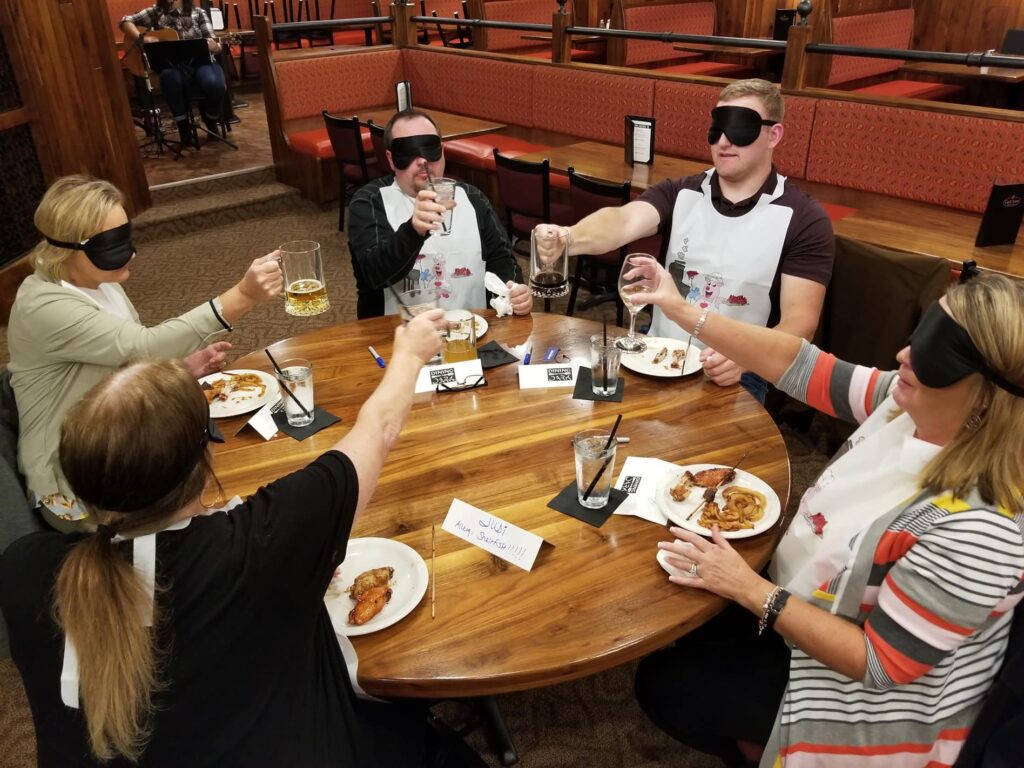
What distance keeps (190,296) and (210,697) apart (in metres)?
4.58

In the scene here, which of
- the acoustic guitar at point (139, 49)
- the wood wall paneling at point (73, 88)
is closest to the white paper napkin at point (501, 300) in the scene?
the wood wall paneling at point (73, 88)

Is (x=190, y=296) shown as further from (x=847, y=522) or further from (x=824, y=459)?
(x=847, y=522)

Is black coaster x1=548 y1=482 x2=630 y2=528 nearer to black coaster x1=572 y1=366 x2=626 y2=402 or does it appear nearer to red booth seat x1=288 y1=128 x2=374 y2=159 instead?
black coaster x1=572 y1=366 x2=626 y2=402

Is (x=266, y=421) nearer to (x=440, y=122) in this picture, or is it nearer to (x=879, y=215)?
(x=879, y=215)

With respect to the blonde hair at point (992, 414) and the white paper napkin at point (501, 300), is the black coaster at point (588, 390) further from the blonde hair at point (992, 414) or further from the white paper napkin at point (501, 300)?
the blonde hair at point (992, 414)

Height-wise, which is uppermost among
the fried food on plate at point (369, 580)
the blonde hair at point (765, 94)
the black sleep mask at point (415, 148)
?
→ the blonde hair at point (765, 94)

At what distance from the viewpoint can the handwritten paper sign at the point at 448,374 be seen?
214 cm

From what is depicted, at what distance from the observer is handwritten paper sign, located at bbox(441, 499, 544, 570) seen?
4.89 ft

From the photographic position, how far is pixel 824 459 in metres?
3.30

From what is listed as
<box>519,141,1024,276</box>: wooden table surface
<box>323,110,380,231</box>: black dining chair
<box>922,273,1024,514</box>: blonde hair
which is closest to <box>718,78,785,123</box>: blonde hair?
<box>519,141,1024,276</box>: wooden table surface

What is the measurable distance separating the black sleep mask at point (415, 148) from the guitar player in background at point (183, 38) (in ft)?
18.5

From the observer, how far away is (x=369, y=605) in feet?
4.53

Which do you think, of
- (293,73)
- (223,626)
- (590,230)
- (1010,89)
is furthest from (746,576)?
(1010,89)

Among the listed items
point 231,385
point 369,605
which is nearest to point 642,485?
point 369,605
